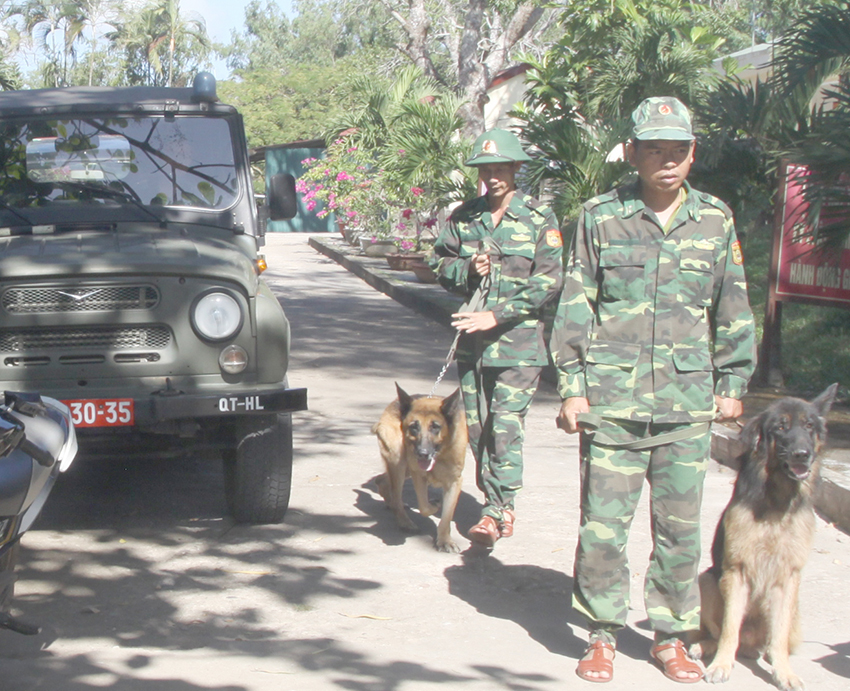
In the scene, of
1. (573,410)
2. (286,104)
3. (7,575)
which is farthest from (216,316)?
(286,104)

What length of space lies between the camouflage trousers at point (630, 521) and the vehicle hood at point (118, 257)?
2.18 metres

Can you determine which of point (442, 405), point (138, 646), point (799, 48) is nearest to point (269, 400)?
point (442, 405)

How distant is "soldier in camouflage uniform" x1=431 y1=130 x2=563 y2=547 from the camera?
516cm

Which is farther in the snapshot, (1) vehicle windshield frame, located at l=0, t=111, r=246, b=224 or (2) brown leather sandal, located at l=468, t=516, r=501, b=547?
(1) vehicle windshield frame, located at l=0, t=111, r=246, b=224

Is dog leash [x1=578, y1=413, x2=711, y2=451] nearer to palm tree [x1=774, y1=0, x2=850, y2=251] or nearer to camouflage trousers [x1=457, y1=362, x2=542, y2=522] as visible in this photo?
camouflage trousers [x1=457, y1=362, x2=542, y2=522]

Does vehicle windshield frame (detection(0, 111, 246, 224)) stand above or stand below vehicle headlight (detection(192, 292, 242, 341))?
above

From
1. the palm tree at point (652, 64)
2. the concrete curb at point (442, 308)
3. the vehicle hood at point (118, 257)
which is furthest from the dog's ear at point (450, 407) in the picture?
the palm tree at point (652, 64)

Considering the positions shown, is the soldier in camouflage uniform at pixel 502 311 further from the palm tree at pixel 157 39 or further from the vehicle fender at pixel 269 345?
the palm tree at pixel 157 39

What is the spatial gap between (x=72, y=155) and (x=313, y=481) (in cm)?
250

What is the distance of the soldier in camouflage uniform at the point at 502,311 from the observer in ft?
16.9

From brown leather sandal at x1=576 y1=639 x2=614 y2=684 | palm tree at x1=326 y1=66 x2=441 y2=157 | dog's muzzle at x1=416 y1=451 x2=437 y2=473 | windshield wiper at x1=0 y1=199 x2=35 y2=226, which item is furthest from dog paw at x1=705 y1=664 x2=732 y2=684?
palm tree at x1=326 y1=66 x2=441 y2=157

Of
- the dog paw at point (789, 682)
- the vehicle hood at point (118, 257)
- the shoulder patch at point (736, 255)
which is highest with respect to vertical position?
the shoulder patch at point (736, 255)

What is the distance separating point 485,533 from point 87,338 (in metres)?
2.16

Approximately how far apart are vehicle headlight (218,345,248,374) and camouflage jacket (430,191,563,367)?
1130mm
